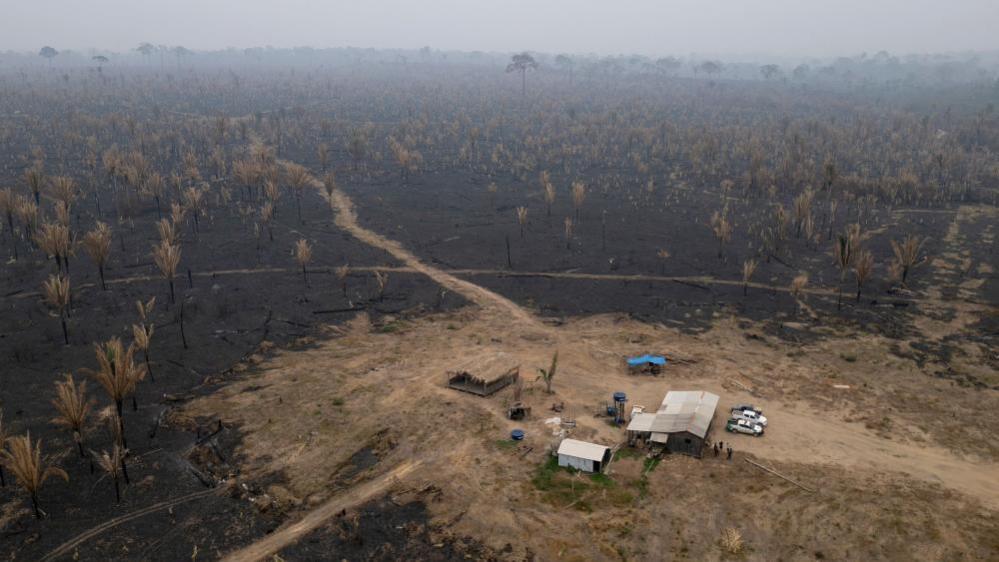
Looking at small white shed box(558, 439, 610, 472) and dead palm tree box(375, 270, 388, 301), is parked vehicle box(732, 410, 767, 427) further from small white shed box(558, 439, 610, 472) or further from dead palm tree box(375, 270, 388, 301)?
dead palm tree box(375, 270, 388, 301)

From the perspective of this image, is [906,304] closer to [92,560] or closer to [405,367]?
[405,367]

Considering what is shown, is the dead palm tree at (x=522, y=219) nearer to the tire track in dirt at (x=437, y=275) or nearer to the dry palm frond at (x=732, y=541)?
the tire track in dirt at (x=437, y=275)

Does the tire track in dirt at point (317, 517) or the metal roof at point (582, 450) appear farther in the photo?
the metal roof at point (582, 450)

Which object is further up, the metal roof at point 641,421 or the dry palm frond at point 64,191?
the dry palm frond at point 64,191

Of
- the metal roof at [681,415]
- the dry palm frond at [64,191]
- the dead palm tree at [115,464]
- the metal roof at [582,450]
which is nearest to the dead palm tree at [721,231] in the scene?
the metal roof at [681,415]

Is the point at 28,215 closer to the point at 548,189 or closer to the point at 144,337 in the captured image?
the point at 144,337

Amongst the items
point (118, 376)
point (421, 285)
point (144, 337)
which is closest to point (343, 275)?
point (421, 285)

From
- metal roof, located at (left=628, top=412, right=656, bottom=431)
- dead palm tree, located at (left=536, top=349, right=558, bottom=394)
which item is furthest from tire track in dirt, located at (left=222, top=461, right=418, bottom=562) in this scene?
metal roof, located at (left=628, top=412, right=656, bottom=431)
